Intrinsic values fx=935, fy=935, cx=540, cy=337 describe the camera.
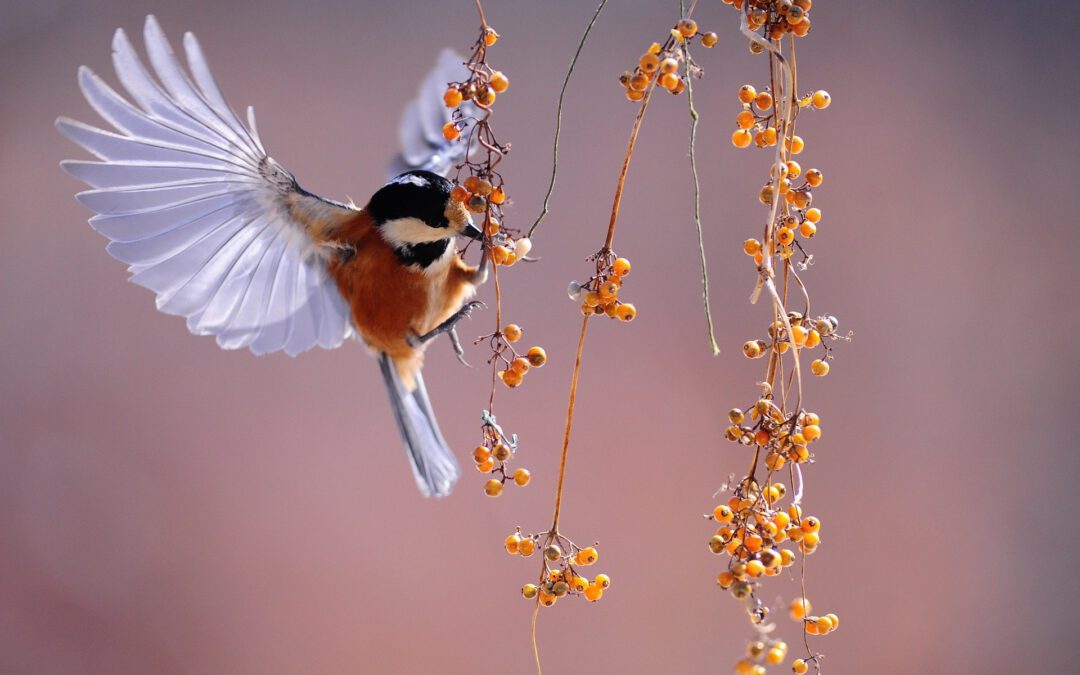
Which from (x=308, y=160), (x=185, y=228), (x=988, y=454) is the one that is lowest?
(x=185, y=228)

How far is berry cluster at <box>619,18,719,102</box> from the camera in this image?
0.60 m

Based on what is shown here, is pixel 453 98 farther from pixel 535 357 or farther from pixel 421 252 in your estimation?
pixel 421 252

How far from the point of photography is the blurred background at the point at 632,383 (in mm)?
2236

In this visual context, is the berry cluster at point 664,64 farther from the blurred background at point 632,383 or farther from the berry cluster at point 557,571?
the blurred background at point 632,383

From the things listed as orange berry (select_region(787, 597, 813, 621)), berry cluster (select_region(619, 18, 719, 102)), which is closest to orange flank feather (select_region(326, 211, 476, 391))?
berry cluster (select_region(619, 18, 719, 102))

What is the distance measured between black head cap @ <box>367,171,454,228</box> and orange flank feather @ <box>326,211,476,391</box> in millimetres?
83

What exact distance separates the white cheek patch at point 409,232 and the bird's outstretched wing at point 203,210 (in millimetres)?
83

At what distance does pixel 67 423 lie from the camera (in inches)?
91.0

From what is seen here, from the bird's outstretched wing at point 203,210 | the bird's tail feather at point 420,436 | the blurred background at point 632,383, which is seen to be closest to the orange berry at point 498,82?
the bird's outstretched wing at point 203,210

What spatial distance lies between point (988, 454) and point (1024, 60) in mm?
988

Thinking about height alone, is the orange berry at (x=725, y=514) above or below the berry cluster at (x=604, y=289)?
below

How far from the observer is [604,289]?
657 mm

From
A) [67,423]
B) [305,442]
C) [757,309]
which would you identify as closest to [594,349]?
[757,309]

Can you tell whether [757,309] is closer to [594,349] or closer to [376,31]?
[594,349]
